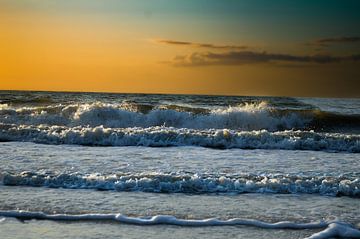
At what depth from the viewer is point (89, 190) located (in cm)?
652

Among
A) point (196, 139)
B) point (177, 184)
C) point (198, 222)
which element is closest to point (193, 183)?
point (177, 184)

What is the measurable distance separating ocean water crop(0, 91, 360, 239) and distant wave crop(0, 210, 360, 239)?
0.04ft

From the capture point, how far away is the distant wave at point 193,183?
6586 mm

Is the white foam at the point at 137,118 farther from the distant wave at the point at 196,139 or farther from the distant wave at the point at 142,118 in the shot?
the distant wave at the point at 196,139

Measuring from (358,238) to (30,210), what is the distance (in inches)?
148

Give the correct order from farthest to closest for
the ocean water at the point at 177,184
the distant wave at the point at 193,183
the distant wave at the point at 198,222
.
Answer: the distant wave at the point at 193,183 < the ocean water at the point at 177,184 < the distant wave at the point at 198,222

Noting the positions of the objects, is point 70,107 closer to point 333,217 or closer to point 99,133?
point 99,133

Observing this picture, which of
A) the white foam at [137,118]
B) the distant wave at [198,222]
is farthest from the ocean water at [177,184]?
the white foam at [137,118]

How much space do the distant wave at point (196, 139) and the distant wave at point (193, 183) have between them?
15.1ft

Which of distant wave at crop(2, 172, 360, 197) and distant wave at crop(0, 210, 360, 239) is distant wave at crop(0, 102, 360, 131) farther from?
distant wave at crop(0, 210, 360, 239)

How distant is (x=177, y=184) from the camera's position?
6.71 m

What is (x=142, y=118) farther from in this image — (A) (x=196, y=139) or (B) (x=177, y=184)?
(B) (x=177, y=184)

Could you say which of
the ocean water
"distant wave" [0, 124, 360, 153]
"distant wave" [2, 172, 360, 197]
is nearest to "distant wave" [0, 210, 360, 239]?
the ocean water

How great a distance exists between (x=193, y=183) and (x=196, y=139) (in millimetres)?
5428
